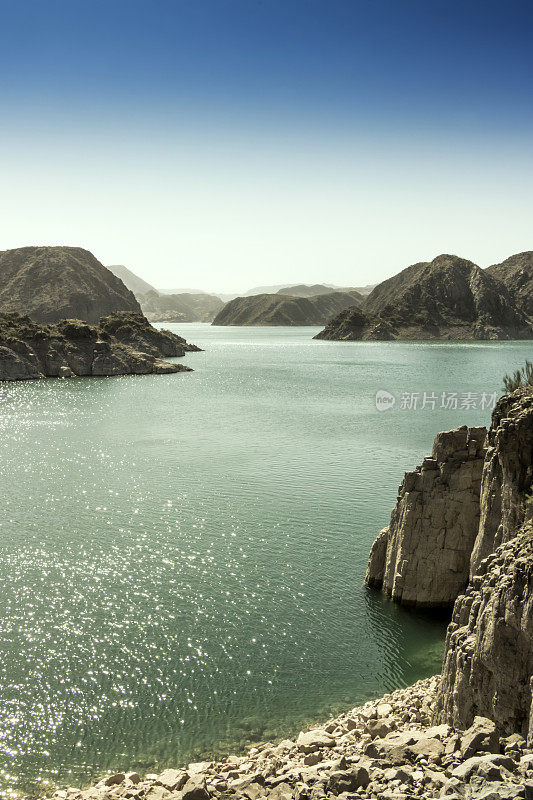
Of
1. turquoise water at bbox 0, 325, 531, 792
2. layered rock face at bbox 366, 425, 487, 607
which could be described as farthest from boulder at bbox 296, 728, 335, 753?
layered rock face at bbox 366, 425, 487, 607

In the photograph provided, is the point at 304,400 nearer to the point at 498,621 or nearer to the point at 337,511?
the point at 337,511

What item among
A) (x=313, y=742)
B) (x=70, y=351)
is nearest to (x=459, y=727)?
(x=313, y=742)

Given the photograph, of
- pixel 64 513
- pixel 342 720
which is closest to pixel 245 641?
pixel 342 720

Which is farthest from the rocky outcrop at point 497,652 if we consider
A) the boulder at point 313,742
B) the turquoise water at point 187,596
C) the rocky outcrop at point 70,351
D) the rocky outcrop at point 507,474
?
the rocky outcrop at point 70,351

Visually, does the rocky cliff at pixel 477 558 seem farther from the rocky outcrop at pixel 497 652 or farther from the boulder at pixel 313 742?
the boulder at pixel 313 742

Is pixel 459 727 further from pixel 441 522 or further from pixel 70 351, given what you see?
pixel 70 351

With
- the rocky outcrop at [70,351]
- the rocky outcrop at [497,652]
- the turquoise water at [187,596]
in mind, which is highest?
the rocky outcrop at [70,351]

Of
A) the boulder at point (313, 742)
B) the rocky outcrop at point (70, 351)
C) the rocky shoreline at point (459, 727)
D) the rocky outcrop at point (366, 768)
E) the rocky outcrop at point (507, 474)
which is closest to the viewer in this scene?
the rocky outcrop at point (366, 768)

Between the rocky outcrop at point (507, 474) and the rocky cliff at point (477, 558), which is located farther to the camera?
the rocky outcrop at point (507, 474)
